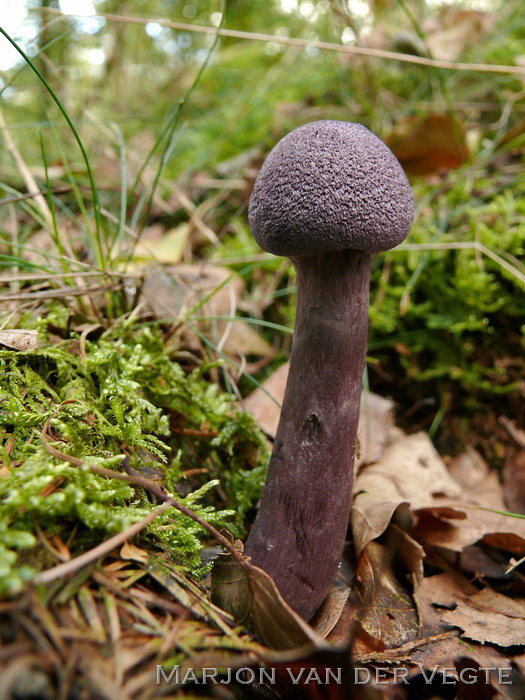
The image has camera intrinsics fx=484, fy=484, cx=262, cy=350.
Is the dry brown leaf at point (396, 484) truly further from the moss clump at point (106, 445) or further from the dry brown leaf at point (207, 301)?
the dry brown leaf at point (207, 301)

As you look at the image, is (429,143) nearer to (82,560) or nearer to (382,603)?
(382,603)

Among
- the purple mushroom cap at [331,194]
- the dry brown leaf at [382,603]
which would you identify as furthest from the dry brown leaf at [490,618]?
the purple mushroom cap at [331,194]

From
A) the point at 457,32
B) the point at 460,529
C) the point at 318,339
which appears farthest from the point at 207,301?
the point at 457,32

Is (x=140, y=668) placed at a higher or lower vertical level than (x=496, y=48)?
lower

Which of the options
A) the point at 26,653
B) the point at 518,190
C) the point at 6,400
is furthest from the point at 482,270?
the point at 26,653

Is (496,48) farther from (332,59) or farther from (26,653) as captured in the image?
(26,653)
